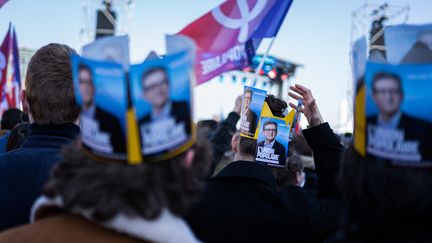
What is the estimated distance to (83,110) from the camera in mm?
1474

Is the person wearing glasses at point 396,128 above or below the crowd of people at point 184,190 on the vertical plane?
above

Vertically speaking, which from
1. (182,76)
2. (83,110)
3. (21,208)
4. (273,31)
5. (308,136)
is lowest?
(21,208)

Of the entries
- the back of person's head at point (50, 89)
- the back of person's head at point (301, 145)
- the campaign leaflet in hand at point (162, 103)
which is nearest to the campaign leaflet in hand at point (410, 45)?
the campaign leaflet in hand at point (162, 103)

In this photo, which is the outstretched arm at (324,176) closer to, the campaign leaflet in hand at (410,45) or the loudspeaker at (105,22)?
the campaign leaflet in hand at (410,45)

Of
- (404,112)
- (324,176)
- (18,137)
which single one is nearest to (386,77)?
(404,112)

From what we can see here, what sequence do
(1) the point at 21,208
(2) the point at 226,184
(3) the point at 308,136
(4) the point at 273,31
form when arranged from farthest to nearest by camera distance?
(4) the point at 273,31 < (3) the point at 308,136 < (2) the point at 226,184 < (1) the point at 21,208

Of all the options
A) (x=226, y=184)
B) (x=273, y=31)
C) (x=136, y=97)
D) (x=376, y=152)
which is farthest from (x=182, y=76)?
(x=273, y=31)

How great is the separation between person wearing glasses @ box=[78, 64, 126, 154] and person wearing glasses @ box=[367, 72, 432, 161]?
80 centimetres

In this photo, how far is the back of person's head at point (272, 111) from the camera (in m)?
2.69

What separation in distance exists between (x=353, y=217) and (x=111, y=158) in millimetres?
807

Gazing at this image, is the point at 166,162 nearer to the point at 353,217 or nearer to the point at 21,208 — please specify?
the point at 353,217

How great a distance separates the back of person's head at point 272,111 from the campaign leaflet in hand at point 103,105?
137 centimetres

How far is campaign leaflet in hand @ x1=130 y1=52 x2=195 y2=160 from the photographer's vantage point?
136cm

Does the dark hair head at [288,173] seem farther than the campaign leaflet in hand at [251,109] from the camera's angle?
Yes
